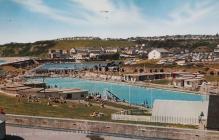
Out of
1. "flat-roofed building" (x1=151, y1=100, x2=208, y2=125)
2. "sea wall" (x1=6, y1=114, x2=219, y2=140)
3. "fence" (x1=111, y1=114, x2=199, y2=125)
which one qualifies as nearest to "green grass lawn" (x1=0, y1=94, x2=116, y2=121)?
"fence" (x1=111, y1=114, x2=199, y2=125)

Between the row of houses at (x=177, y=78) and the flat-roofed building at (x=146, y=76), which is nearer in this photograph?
the row of houses at (x=177, y=78)

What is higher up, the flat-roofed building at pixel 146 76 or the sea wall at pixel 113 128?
the sea wall at pixel 113 128

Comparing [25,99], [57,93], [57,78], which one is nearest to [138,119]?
[25,99]

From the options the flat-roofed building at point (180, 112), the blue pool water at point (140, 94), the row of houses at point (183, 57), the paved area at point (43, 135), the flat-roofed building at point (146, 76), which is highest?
the flat-roofed building at point (180, 112)

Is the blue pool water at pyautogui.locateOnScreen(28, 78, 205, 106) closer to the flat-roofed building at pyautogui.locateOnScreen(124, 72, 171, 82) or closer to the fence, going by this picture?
the flat-roofed building at pyautogui.locateOnScreen(124, 72, 171, 82)

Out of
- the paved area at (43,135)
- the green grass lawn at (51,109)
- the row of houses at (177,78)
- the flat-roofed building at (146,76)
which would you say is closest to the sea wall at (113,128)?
the paved area at (43,135)

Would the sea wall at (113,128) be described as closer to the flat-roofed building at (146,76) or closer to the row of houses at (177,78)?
the row of houses at (177,78)

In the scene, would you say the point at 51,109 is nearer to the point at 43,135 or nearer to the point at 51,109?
the point at 51,109
